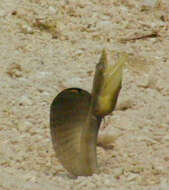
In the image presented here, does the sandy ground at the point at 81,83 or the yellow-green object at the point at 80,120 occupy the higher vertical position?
the yellow-green object at the point at 80,120

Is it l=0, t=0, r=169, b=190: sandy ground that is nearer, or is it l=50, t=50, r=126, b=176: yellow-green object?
l=50, t=50, r=126, b=176: yellow-green object

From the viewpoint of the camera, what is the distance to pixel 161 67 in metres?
3.54

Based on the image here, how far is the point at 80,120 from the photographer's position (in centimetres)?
258

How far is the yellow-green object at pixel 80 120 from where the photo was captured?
2467 mm

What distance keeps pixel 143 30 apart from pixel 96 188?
148cm

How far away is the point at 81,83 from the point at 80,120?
2.61 ft

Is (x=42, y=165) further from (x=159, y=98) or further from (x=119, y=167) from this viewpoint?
(x=159, y=98)

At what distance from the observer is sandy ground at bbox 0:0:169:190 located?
2670mm

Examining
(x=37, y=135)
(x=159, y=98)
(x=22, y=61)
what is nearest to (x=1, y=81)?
(x=22, y=61)

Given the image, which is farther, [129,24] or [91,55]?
[129,24]

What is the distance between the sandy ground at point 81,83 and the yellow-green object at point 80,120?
64 mm

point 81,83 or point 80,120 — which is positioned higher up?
point 80,120

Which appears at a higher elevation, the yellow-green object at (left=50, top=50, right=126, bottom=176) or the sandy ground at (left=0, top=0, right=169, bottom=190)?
the yellow-green object at (left=50, top=50, right=126, bottom=176)

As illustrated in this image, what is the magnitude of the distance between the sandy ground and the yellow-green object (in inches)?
2.5
